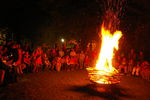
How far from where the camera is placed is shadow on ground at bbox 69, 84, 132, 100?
8.96 meters

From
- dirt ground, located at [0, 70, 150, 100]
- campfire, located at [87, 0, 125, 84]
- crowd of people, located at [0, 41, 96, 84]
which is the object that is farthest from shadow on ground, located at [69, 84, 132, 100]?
crowd of people, located at [0, 41, 96, 84]

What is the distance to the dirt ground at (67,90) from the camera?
27.8 feet

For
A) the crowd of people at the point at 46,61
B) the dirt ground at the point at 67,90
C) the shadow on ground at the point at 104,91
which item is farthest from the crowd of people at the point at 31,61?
the shadow on ground at the point at 104,91

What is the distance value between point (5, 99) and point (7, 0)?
12.3 m

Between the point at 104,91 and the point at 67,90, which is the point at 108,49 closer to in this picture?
the point at 104,91

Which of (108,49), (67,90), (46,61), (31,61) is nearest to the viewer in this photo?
(67,90)

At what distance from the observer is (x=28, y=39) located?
64.5ft

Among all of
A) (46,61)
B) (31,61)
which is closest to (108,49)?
(46,61)

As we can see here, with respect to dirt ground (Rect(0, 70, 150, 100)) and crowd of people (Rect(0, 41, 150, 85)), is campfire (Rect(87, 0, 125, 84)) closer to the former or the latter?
dirt ground (Rect(0, 70, 150, 100))

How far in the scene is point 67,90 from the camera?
9453mm

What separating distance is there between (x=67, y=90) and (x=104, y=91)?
1.82 meters

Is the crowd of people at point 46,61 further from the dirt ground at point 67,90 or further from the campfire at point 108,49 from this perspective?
the campfire at point 108,49

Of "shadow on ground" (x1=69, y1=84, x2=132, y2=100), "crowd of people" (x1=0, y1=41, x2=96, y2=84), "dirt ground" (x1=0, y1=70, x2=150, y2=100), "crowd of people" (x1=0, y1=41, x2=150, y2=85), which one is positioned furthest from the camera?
"crowd of people" (x1=0, y1=41, x2=150, y2=85)

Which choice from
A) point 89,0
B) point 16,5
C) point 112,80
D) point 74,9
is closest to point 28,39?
point 16,5
